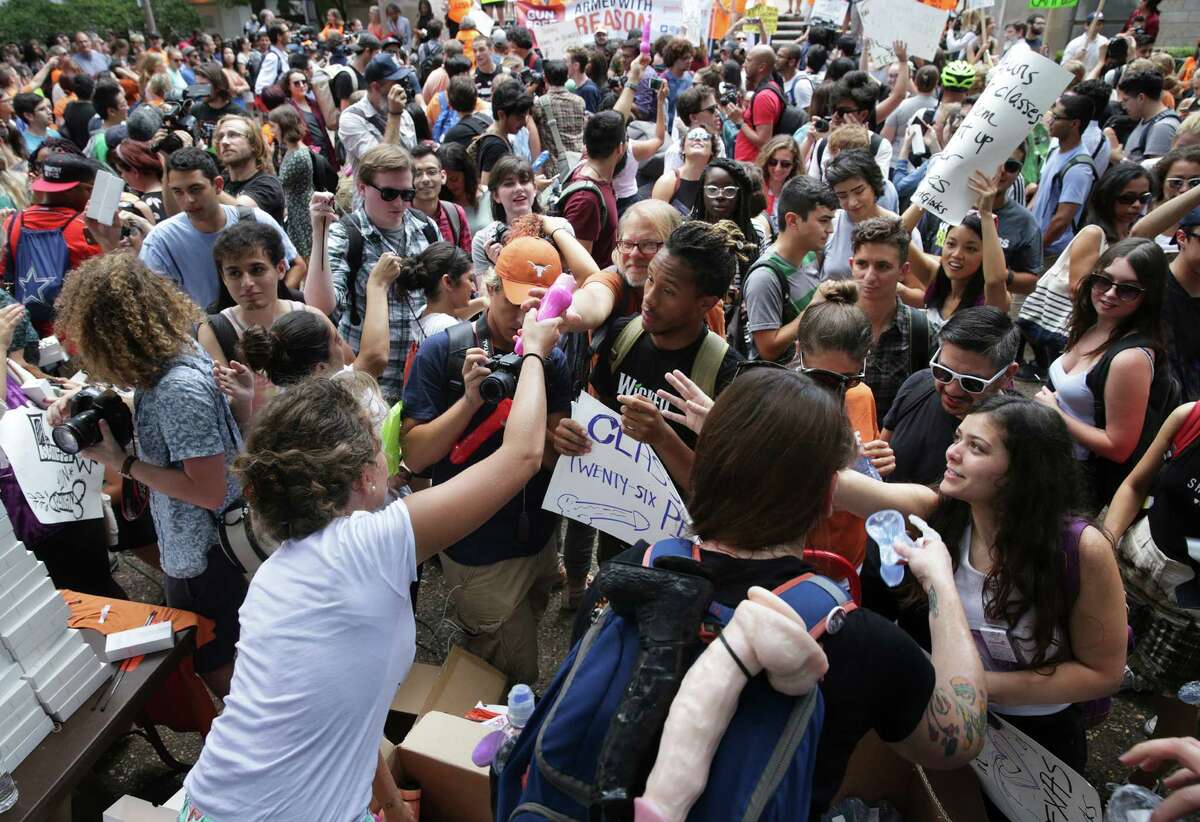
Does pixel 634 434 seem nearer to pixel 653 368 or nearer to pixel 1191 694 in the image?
pixel 653 368

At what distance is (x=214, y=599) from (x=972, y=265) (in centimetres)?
373

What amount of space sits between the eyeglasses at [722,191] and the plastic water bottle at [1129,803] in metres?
3.34

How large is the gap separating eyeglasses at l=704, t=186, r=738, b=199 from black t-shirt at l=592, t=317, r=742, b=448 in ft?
6.08

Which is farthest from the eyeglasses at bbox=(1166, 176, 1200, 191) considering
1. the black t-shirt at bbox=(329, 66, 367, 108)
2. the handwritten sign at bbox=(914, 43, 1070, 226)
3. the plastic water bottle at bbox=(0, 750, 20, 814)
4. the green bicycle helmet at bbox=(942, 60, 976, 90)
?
the black t-shirt at bbox=(329, 66, 367, 108)

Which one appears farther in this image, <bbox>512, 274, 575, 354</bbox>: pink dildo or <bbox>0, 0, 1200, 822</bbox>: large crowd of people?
<bbox>512, 274, 575, 354</bbox>: pink dildo

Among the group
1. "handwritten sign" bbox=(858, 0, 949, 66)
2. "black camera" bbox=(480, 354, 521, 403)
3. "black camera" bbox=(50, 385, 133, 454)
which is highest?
"handwritten sign" bbox=(858, 0, 949, 66)

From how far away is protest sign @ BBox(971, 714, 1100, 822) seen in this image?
194 cm

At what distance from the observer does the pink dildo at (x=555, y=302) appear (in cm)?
235

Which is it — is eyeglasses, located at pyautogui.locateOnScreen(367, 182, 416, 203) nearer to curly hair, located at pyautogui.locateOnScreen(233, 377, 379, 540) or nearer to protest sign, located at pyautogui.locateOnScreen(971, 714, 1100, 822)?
curly hair, located at pyautogui.locateOnScreen(233, 377, 379, 540)

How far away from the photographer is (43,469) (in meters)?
2.64

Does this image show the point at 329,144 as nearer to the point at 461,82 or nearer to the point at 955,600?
the point at 461,82

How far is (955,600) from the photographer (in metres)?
1.66

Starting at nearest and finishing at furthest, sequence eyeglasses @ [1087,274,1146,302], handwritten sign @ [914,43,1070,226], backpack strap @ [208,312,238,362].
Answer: eyeglasses @ [1087,274,1146,302]
backpack strap @ [208,312,238,362]
handwritten sign @ [914,43,1070,226]

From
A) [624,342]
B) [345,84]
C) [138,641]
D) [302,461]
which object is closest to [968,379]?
Result: [624,342]
